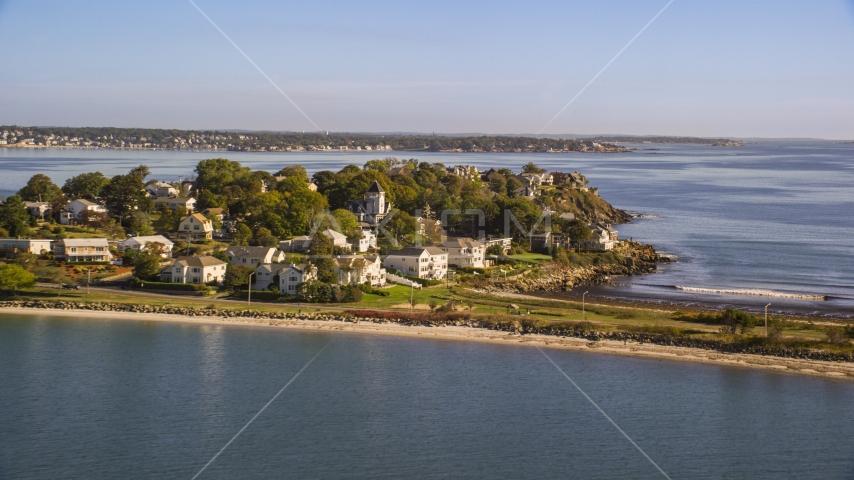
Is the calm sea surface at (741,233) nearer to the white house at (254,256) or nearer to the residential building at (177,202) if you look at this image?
the white house at (254,256)

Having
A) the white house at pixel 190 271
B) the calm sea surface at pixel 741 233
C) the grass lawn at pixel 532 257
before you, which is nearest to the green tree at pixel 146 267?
the white house at pixel 190 271

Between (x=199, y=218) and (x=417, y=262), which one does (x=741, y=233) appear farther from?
(x=199, y=218)

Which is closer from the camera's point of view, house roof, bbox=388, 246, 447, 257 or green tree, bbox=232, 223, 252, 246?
house roof, bbox=388, 246, 447, 257

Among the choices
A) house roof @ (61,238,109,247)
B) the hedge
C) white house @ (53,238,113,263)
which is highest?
house roof @ (61,238,109,247)

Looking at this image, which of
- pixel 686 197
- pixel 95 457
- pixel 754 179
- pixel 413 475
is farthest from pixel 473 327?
pixel 754 179

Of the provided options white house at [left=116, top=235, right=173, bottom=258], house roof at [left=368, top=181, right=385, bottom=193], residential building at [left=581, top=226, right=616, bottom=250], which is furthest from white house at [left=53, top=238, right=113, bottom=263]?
residential building at [left=581, top=226, right=616, bottom=250]

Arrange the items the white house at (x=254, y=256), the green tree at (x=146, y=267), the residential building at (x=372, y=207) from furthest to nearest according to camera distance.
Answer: the residential building at (x=372, y=207) < the white house at (x=254, y=256) < the green tree at (x=146, y=267)

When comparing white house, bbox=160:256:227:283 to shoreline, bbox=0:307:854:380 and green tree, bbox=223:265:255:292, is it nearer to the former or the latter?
green tree, bbox=223:265:255:292
